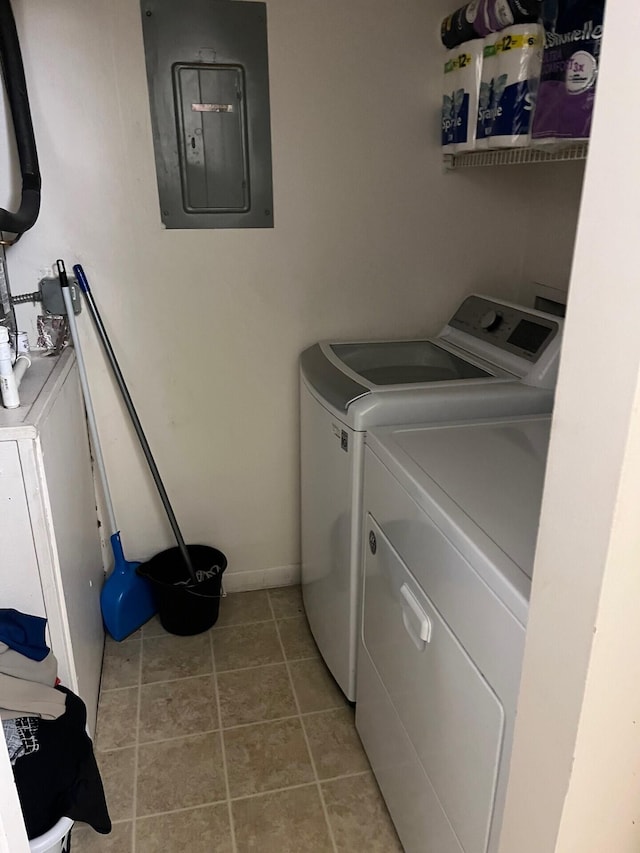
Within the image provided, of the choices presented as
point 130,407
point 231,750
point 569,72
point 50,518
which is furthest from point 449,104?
point 231,750

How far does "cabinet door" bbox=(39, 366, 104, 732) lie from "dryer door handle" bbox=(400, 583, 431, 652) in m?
0.76

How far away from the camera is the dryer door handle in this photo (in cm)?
121

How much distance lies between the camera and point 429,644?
1217mm

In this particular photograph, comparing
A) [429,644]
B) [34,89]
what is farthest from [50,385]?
[429,644]

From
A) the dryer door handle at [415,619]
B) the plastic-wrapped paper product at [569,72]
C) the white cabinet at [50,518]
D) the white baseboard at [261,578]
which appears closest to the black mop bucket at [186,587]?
the white baseboard at [261,578]

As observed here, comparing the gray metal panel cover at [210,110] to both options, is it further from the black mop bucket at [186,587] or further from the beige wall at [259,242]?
the black mop bucket at [186,587]

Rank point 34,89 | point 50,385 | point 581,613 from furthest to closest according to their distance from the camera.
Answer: point 34,89 → point 50,385 → point 581,613

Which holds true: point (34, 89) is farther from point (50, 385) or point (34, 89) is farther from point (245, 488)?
point (245, 488)

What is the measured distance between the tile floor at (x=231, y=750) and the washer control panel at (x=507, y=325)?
1.14 meters

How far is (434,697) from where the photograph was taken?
122 cm

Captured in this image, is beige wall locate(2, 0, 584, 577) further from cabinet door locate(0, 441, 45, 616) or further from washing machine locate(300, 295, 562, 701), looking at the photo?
cabinet door locate(0, 441, 45, 616)

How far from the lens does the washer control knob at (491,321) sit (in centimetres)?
192

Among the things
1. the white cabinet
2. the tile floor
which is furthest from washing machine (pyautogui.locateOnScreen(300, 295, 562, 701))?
the white cabinet

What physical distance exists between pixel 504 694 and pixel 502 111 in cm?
138
